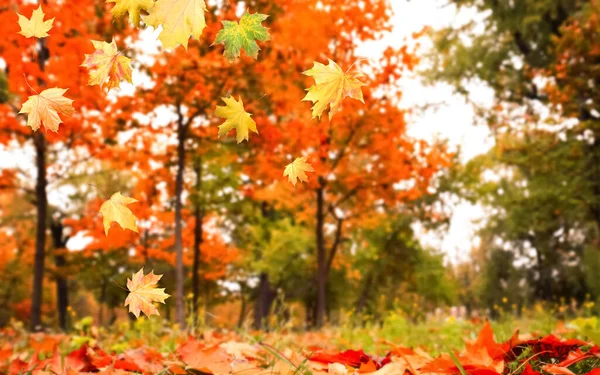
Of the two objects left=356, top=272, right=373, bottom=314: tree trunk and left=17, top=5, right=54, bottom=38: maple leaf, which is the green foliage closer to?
left=356, top=272, right=373, bottom=314: tree trunk

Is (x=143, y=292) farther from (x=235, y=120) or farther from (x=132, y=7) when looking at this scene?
(x=132, y=7)

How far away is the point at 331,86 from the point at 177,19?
13.3 inches

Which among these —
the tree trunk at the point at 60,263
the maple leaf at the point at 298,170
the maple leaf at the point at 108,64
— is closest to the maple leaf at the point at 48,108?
the maple leaf at the point at 108,64

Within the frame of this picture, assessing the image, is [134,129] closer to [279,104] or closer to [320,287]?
[279,104]

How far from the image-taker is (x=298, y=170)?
107 cm

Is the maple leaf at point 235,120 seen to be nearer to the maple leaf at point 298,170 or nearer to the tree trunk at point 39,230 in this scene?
the maple leaf at point 298,170

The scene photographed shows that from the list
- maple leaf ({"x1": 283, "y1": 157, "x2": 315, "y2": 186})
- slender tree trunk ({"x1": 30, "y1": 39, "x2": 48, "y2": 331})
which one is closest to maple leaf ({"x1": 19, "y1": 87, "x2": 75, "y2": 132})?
maple leaf ({"x1": 283, "y1": 157, "x2": 315, "y2": 186})

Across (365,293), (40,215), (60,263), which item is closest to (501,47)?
(365,293)

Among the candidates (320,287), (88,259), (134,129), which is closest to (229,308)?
(88,259)

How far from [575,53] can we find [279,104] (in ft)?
18.4

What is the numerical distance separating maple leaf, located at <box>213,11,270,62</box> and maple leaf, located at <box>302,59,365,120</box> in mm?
117

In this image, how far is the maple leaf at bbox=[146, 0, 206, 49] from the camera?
2.51ft

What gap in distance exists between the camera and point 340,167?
33.9 ft

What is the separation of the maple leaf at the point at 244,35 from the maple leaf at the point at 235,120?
0.41 ft
